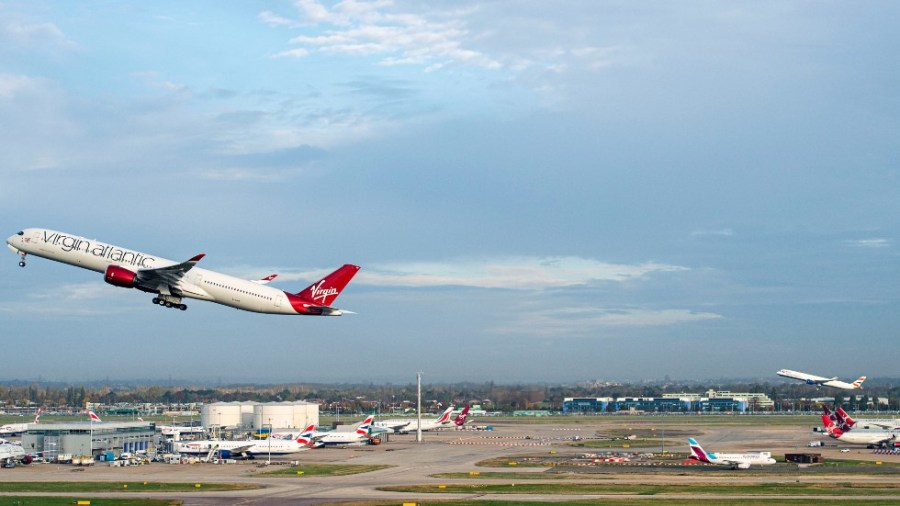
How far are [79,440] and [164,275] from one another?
6451 cm

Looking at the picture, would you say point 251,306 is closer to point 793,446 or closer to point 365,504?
point 365,504

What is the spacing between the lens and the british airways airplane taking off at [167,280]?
304 ft

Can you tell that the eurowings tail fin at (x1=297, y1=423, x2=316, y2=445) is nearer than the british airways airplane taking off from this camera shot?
No

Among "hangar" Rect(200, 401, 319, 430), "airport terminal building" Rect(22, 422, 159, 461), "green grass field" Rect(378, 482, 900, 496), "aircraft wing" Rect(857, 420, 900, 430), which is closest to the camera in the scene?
"green grass field" Rect(378, 482, 900, 496)

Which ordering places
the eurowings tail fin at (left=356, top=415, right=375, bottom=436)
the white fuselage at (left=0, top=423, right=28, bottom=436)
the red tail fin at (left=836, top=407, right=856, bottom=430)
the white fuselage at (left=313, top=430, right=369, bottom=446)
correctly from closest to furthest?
the red tail fin at (left=836, top=407, right=856, bottom=430)
the white fuselage at (left=313, top=430, right=369, bottom=446)
the eurowings tail fin at (left=356, top=415, right=375, bottom=436)
the white fuselage at (left=0, top=423, right=28, bottom=436)

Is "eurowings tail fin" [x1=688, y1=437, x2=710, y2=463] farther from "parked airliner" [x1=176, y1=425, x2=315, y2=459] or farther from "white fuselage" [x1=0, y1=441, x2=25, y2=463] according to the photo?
"white fuselage" [x1=0, y1=441, x2=25, y2=463]

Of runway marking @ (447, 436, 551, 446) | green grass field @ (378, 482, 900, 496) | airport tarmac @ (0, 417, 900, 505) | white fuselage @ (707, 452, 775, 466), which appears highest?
white fuselage @ (707, 452, 775, 466)

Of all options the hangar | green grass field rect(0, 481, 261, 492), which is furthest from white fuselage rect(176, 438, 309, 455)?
the hangar

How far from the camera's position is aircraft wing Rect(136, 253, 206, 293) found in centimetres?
9094

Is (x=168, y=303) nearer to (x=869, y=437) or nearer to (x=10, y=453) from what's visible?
(x=10, y=453)

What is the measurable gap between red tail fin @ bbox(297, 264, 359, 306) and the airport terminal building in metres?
62.4

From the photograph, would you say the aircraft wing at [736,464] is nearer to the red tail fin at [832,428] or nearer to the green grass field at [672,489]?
the green grass field at [672,489]

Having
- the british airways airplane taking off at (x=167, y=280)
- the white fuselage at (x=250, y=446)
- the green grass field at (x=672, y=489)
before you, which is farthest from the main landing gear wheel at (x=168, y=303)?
the white fuselage at (x=250, y=446)

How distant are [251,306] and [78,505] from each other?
22.9 meters
